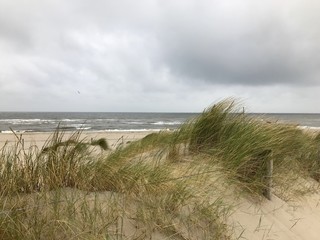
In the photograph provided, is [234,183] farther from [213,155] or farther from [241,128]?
[241,128]

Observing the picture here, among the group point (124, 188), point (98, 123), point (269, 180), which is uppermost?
point (124, 188)

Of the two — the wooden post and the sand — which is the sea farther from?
the sand

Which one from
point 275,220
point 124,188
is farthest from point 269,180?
point 124,188

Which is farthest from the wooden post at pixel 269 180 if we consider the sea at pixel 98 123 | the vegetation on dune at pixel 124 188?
the sea at pixel 98 123

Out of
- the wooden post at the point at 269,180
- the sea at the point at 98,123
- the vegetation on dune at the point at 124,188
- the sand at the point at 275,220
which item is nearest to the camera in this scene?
the vegetation on dune at the point at 124,188

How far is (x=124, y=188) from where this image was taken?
11.3ft

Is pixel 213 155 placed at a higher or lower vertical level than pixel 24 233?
higher

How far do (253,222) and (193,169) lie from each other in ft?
3.35

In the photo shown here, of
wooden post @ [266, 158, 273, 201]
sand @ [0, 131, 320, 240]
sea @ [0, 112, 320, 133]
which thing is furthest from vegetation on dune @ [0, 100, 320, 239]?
sea @ [0, 112, 320, 133]

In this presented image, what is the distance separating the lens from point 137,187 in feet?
11.5

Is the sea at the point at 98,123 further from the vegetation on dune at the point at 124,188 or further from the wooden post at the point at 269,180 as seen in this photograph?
the wooden post at the point at 269,180

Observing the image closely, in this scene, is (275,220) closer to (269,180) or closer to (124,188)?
(269,180)

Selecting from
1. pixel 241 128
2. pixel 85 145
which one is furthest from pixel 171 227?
pixel 241 128

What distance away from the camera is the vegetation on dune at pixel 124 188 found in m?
2.75
